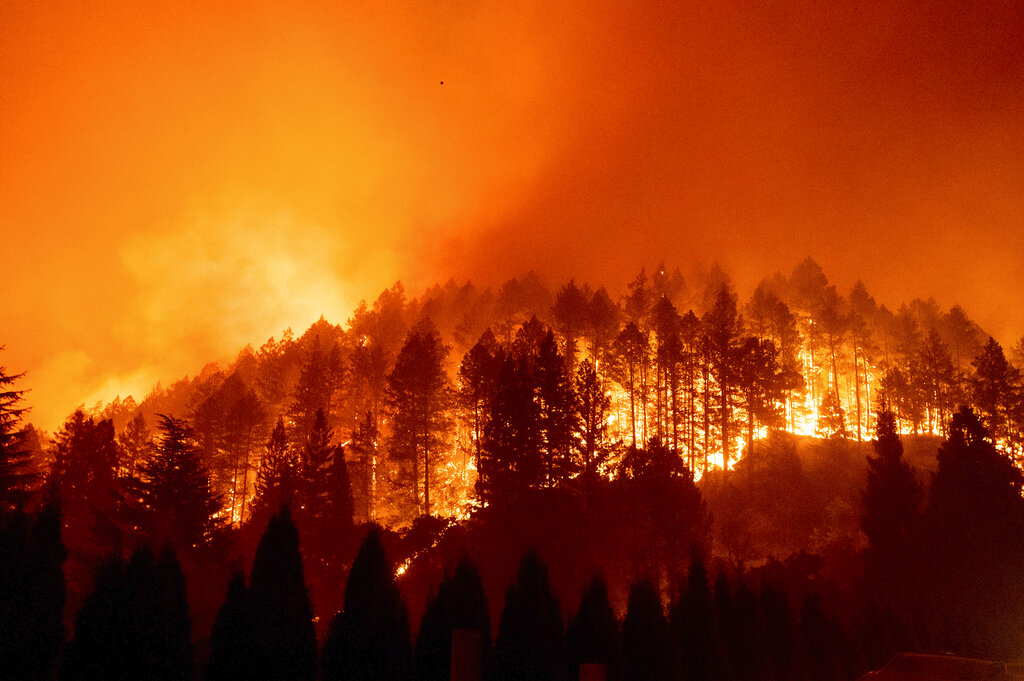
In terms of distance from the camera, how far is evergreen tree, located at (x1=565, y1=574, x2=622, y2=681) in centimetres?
1856

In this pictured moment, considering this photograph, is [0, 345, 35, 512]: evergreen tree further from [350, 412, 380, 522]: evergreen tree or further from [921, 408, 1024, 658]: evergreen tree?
[921, 408, 1024, 658]: evergreen tree

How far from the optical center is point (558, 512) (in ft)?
107

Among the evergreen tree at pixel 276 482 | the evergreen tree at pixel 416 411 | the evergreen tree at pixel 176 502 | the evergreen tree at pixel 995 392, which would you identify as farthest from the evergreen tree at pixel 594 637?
the evergreen tree at pixel 995 392

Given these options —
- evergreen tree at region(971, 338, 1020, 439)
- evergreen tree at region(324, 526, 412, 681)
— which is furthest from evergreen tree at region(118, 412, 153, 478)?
evergreen tree at region(971, 338, 1020, 439)

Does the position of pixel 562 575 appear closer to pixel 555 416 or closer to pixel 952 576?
pixel 555 416

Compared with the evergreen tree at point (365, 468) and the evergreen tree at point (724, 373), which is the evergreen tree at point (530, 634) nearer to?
the evergreen tree at point (365, 468)

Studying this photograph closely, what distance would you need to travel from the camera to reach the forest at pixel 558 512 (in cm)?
1333

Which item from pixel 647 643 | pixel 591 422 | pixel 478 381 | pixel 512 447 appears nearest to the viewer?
pixel 647 643

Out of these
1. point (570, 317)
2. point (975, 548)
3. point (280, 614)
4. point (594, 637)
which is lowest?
point (594, 637)

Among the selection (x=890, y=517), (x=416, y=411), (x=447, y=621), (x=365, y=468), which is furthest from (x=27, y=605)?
(x=365, y=468)

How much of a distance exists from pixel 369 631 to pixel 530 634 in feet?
13.6

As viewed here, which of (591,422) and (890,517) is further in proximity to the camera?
(890,517)

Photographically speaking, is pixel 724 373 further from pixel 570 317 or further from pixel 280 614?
pixel 280 614

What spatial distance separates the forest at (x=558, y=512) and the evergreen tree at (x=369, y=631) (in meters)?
0.05
